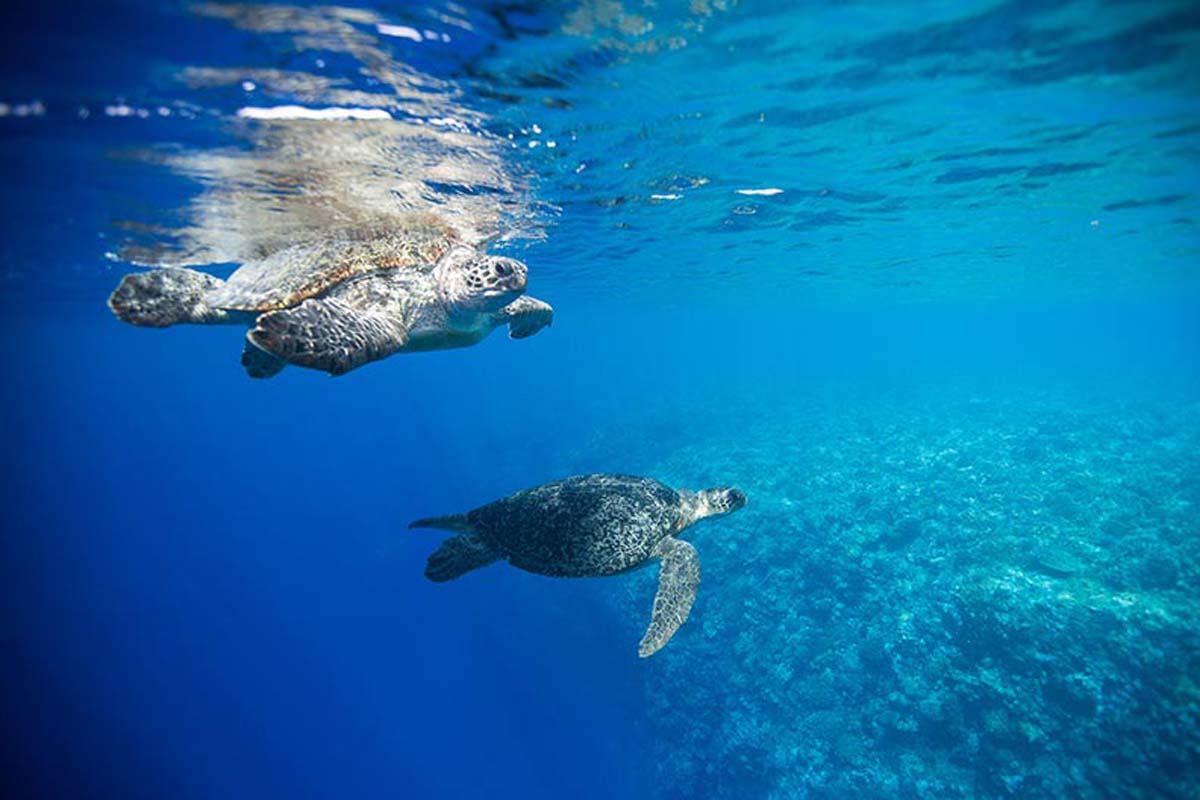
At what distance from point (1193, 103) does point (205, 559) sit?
2709 inches

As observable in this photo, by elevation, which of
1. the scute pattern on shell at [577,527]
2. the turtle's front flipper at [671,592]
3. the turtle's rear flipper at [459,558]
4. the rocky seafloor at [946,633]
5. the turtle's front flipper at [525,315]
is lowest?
the rocky seafloor at [946,633]

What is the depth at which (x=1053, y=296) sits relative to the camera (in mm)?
47188

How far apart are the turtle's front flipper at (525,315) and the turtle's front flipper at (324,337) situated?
199 centimetres

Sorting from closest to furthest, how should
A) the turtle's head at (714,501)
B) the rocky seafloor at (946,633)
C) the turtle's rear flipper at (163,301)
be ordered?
the turtle's rear flipper at (163,301), the turtle's head at (714,501), the rocky seafloor at (946,633)

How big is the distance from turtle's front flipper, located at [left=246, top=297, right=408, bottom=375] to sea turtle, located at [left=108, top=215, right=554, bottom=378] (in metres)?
0.03

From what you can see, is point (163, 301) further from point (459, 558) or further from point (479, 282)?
point (459, 558)

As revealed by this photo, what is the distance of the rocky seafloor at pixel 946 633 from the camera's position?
30.1 ft

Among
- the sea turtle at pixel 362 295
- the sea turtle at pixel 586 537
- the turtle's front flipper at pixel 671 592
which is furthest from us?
the sea turtle at pixel 586 537

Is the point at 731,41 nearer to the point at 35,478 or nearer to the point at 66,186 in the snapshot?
the point at 66,186

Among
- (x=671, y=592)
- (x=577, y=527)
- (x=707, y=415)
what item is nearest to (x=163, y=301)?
(x=577, y=527)

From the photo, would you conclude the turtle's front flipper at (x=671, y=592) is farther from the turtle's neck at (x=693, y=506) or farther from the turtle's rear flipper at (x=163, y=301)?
the turtle's rear flipper at (x=163, y=301)

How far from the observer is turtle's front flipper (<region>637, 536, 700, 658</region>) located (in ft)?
18.0

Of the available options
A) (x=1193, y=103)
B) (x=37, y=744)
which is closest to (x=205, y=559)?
(x=37, y=744)

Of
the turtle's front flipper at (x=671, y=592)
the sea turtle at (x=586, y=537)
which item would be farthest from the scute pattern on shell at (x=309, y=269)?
the turtle's front flipper at (x=671, y=592)
